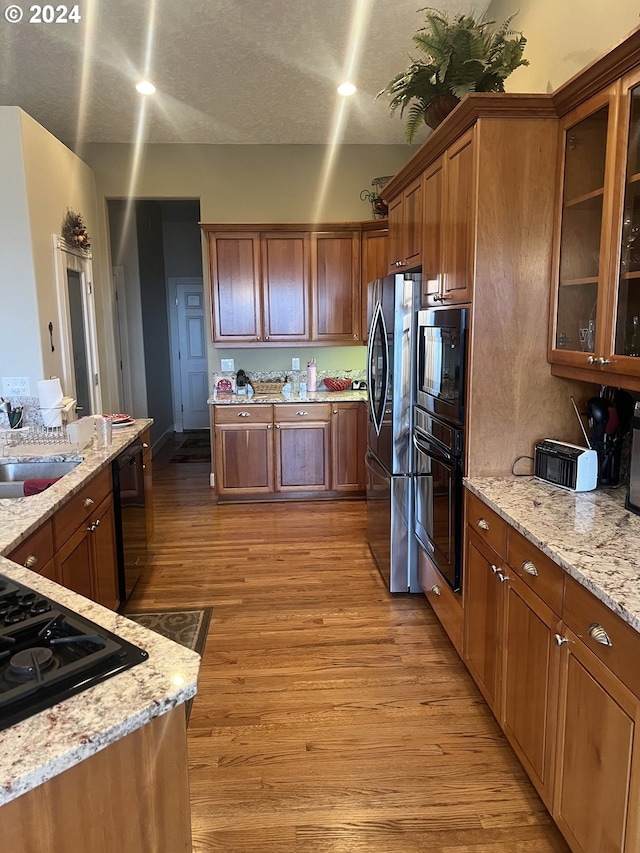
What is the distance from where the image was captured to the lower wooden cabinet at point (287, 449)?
5.07 m

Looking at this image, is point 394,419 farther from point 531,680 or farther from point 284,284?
point 284,284

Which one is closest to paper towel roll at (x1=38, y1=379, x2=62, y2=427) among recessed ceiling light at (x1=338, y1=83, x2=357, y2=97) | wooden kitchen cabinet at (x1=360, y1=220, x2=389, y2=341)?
wooden kitchen cabinet at (x1=360, y1=220, x2=389, y2=341)

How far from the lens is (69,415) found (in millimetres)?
3795

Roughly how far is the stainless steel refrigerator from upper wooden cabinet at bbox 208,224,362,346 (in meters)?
1.66

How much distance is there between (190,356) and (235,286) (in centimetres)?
363

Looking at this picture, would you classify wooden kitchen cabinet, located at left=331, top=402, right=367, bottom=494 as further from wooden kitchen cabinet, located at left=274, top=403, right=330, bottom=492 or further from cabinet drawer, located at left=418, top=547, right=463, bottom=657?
cabinet drawer, located at left=418, top=547, right=463, bottom=657

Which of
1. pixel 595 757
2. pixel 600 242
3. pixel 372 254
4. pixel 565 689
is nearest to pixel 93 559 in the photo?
pixel 565 689

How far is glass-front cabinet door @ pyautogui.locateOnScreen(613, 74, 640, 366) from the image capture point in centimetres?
178

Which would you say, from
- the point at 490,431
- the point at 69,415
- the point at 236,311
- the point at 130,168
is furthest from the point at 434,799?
the point at 130,168

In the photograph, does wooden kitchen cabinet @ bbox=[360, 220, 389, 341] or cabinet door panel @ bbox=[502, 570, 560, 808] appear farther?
wooden kitchen cabinet @ bbox=[360, 220, 389, 341]

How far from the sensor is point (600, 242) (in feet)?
6.43

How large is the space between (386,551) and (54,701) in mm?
2582

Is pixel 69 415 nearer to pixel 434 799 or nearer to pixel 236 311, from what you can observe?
pixel 236 311

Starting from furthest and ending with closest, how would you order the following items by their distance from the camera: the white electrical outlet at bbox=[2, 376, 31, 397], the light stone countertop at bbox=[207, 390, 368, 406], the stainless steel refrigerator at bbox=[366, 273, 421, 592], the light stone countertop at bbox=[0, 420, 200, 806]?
the light stone countertop at bbox=[207, 390, 368, 406], the white electrical outlet at bbox=[2, 376, 31, 397], the stainless steel refrigerator at bbox=[366, 273, 421, 592], the light stone countertop at bbox=[0, 420, 200, 806]
